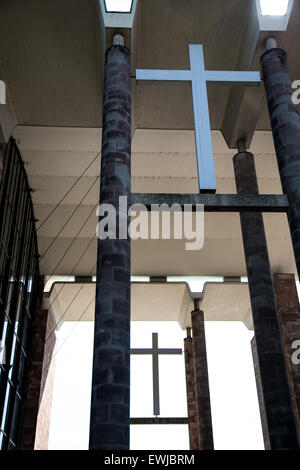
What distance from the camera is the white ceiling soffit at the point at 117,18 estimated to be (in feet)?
42.9

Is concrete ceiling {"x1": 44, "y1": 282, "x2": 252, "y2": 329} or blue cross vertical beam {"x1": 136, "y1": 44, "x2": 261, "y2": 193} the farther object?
concrete ceiling {"x1": 44, "y1": 282, "x2": 252, "y2": 329}

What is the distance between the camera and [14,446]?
1925cm

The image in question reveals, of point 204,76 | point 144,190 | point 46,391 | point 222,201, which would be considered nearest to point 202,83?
point 204,76

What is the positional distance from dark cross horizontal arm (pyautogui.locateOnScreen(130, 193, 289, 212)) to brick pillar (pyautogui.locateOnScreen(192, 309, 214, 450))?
42.7 feet

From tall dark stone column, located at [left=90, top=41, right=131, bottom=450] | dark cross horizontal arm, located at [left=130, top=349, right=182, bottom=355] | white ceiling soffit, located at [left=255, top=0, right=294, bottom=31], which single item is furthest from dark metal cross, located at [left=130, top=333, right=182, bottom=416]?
white ceiling soffit, located at [left=255, top=0, right=294, bottom=31]

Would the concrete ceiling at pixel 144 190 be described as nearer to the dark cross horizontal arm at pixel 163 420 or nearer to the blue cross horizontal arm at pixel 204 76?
the blue cross horizontal arm at pixel 204 76

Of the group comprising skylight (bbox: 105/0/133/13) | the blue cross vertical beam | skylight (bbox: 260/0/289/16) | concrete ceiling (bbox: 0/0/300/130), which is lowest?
the blue cross vertical beam

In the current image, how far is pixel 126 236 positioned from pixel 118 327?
6.32 ft

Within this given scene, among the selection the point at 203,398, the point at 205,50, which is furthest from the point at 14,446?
the point at 205,50

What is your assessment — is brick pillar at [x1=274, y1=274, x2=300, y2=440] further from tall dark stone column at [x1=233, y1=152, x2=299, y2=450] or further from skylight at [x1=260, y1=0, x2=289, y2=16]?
skylight at [x1=260, y1=0, x2=289, y2=16]

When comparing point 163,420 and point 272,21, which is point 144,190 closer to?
point 272,21

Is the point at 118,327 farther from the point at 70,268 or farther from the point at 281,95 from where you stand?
the point at 70,268

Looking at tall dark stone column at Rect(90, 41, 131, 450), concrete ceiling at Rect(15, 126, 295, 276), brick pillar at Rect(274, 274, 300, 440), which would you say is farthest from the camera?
brick pillar at Rect(274, 274, 300, 440)

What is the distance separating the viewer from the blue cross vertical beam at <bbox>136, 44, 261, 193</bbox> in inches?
462
